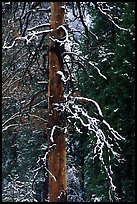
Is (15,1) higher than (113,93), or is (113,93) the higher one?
(113,93)

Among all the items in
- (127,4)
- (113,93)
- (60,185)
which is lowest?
(60,185)

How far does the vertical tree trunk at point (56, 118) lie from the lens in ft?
22.4

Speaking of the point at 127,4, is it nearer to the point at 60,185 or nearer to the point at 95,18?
the point at 95,18

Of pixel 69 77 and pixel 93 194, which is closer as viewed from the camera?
pixel 69 77

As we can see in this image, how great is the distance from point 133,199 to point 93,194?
5.05 ft

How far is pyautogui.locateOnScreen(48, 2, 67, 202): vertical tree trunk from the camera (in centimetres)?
682

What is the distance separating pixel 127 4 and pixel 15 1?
8.41 metres

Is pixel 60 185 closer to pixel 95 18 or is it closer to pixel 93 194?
pixel 93 194

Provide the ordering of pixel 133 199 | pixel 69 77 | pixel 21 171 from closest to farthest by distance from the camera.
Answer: pixel 69 77 < pixel 133 199 < pixel 21 171

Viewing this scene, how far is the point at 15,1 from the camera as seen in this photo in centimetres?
701

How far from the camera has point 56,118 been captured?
6820mm

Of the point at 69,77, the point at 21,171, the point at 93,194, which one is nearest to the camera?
the point at 69,77

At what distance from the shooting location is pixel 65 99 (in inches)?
263

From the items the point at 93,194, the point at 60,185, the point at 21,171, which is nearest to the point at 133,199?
the point at 93,194
